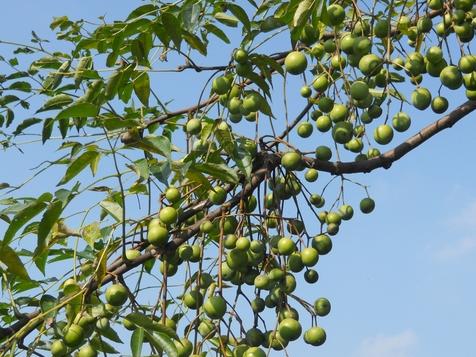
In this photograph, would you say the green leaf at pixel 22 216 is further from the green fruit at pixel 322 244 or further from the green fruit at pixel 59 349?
the green fruit at pixel 322 244

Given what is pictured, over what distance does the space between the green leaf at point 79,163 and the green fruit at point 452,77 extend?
0.82 meters

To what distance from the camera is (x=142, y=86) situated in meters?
1.84

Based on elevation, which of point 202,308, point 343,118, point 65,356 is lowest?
point 65,356

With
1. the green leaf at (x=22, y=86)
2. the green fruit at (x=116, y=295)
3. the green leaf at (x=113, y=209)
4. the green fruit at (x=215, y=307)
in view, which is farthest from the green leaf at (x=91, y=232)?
the green leaf at (x=22, y=86)

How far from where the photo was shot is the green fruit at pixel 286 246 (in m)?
1.69

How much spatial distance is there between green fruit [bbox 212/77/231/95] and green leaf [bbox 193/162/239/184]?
0.24m

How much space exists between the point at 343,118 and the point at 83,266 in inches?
28.2

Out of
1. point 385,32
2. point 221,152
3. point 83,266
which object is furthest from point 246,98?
point 83,266

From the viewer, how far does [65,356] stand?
1654 mm

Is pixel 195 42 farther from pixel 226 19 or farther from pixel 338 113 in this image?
pixel 226 19

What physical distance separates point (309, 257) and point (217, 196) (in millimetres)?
246

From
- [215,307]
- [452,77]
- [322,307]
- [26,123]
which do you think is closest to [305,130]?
[452,77]

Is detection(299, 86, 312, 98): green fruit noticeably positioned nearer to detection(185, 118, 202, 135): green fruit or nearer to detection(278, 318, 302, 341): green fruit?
detection(185, 118, 202, 135): green fruit

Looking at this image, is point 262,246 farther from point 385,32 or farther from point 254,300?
point 385,32
